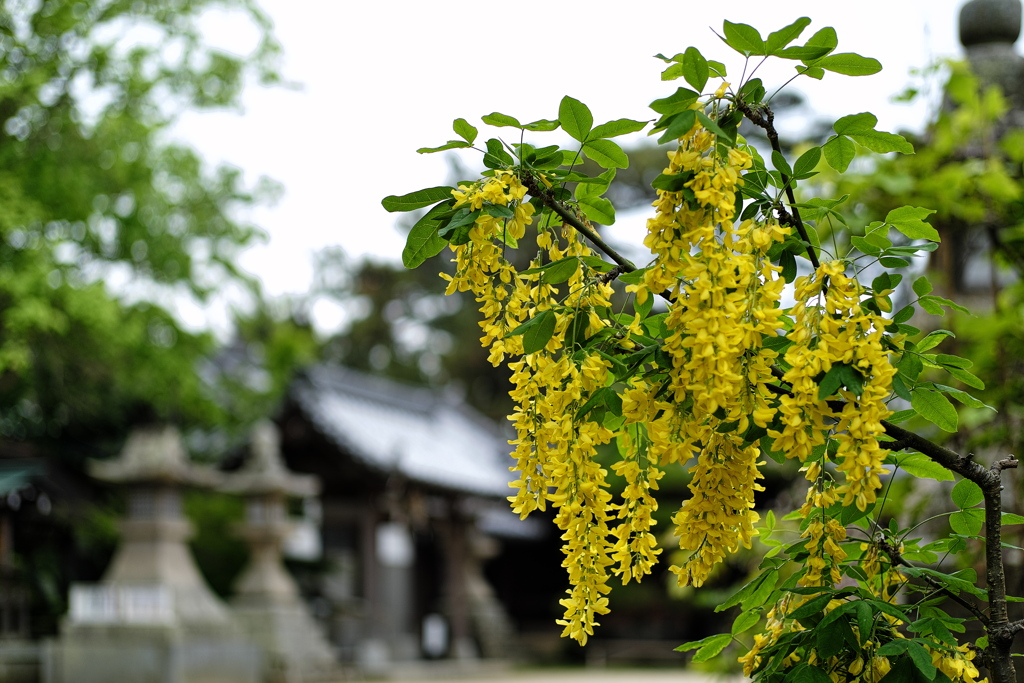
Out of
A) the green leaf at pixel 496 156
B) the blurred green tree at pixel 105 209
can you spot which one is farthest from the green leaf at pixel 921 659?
the blurred green tree at pixel 105 209

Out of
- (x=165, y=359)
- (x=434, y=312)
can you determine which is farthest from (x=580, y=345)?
(x=434, y=312)

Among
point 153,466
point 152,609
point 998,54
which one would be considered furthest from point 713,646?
point 153,466

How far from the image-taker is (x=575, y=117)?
1.94 meters

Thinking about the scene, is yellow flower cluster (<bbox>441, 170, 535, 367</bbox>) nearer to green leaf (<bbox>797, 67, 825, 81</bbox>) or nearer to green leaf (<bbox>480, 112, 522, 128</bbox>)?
green leaf (<bbox>480, 112, 522, 128</bbox>)

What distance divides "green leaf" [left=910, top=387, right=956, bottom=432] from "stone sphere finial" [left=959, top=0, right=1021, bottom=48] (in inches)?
168

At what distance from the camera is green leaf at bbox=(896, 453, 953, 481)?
2086 mm

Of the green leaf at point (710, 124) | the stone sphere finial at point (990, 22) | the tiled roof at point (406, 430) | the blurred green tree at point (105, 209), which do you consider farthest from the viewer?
the tiled roof at point (406, 430)

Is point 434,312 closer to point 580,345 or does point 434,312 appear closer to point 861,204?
point 861,204

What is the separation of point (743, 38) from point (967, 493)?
1.12m

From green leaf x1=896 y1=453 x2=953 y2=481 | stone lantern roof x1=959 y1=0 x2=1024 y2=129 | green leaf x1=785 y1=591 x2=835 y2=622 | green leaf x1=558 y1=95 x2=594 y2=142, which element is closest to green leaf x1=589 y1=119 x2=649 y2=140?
green leaf x1=558 y1=95 x2=594 y2=142

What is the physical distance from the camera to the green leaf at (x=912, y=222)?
6.61 feet

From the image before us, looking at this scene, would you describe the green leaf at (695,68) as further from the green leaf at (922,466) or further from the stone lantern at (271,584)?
the stone lantern at (271,584)

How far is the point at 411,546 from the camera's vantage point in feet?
60.5

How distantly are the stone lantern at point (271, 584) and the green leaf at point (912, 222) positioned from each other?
11721 millimetres
